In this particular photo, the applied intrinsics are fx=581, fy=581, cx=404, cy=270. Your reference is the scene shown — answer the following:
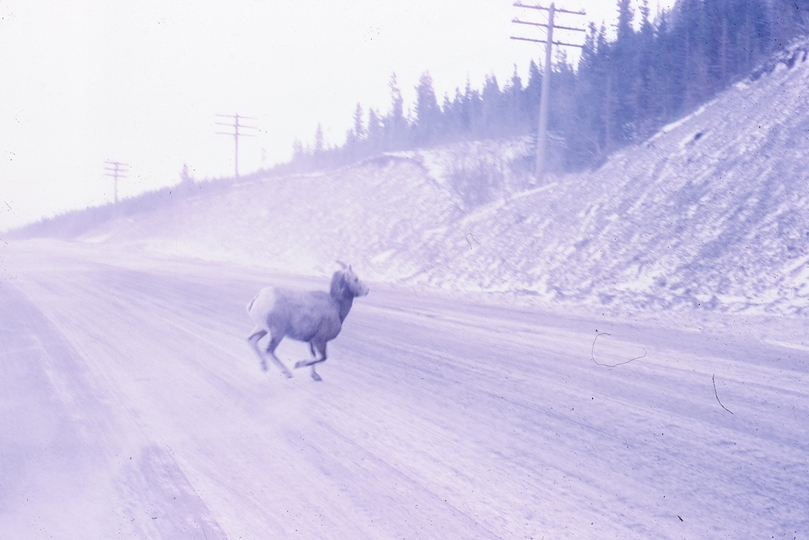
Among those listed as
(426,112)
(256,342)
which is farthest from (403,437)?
(426,112)

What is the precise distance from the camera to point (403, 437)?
484 centimetres

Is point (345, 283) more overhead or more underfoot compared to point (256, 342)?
more overhead

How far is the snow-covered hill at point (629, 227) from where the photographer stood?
1436 centimetres

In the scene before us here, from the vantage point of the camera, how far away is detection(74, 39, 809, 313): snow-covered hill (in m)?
14.4

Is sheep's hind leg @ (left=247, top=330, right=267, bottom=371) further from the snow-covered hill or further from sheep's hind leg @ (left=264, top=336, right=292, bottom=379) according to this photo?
the snow-covered hill

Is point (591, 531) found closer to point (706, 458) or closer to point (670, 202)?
point (706, 458)

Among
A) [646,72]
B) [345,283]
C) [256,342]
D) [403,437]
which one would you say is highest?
[646,72]

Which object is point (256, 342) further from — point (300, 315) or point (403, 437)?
point (403, 437)

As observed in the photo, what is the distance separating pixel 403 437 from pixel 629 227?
1605 centimetres

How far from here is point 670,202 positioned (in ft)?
63.4

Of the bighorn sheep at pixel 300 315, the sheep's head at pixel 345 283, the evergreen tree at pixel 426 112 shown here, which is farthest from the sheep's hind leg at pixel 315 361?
the evergreen tree at pixel 426 112

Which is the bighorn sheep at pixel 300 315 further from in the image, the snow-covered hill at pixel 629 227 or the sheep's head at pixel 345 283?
the snow-covered hill at pixel 629 227

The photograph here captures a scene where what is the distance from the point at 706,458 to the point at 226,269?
1863 cm

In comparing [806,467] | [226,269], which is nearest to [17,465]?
[806,467]
